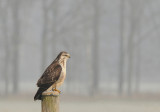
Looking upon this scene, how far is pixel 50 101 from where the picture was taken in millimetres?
5664

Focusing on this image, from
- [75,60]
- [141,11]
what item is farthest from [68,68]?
[141,11]

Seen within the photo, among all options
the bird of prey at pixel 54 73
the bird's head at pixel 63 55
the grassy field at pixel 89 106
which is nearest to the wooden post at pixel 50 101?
the bird of prey at pixel 54 73

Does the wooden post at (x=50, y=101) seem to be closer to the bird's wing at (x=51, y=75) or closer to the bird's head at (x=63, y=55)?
the bird's wing at (x=51, y=75)

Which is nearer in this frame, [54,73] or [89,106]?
[54,73]

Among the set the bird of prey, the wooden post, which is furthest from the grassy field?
the wooden post

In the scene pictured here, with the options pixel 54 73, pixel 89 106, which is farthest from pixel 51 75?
pixel 89 106

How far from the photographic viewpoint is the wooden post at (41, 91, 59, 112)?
18.4 ft

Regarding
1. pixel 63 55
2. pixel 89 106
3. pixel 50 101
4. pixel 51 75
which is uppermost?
pixel 63 55

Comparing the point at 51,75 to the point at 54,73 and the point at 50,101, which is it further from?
the point at 50,101

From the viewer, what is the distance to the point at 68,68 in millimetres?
39469

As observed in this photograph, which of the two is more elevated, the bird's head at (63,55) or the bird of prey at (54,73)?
the bird's head at (63,55)

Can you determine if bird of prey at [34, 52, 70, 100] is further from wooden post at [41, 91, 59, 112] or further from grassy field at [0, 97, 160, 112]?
grassy field at [0, 97, 160, 112]

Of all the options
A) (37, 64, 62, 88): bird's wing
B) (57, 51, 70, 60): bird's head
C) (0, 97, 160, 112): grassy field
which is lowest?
(0, 97, 160, 112): grassy field

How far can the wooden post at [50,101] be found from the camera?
5.60 metres
